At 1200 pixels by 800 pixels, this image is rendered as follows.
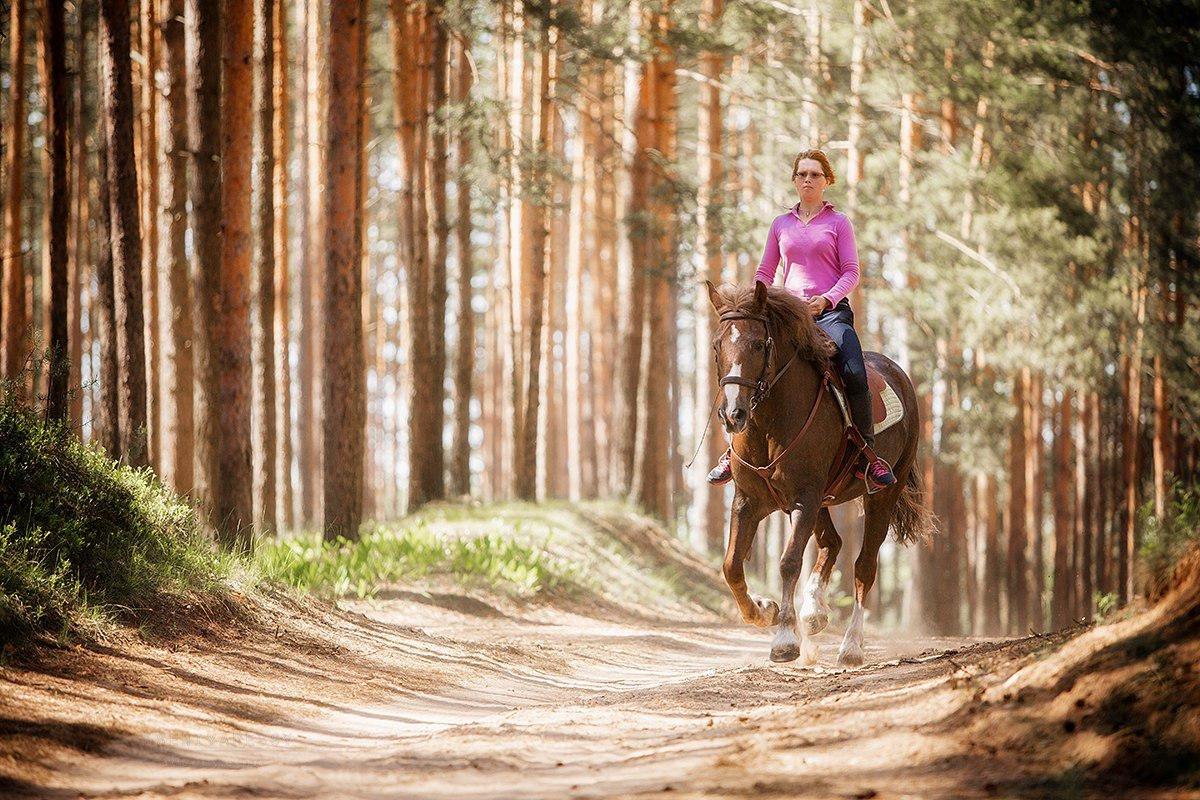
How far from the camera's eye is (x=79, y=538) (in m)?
8.67

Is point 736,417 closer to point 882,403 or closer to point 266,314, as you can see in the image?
point 882,403

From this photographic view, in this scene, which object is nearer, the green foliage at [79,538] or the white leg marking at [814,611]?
the green foliage at [79,538]

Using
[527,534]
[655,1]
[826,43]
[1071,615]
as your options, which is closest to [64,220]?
[527,534]

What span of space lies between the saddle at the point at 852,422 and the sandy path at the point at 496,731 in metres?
1.47

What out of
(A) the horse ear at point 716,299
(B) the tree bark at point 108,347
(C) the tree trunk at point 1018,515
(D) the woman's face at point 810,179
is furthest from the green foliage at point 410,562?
(C) the tree trunk at point 1018,515

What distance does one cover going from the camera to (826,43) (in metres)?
27.0

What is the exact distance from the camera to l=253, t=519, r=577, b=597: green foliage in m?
13.6

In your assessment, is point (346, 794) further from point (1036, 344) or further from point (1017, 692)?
point (1036, 344)

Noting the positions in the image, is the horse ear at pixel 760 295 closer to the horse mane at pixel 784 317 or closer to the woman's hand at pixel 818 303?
the horse mane at pixel 784 317

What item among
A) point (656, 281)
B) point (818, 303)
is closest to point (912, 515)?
point (818, 303)

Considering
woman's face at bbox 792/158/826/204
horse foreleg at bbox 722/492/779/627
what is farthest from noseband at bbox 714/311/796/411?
woman's face at bbox 792/158/826/204

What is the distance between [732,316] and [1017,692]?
3687 mm

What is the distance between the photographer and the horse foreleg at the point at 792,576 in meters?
8.75

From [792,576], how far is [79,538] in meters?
5.19
